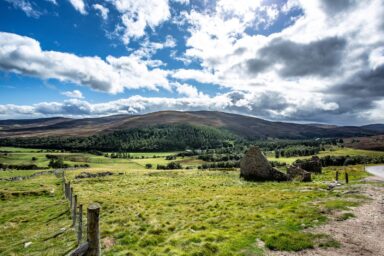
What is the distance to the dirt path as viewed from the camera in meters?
10.4

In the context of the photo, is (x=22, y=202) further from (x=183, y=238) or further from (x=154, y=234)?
(x=183, y=238)

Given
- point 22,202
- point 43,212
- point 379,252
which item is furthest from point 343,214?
point 22,202

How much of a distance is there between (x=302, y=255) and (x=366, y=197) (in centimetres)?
1359

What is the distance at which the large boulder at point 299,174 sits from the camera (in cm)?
3653

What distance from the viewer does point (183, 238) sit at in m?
13.1

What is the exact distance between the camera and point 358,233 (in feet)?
40.4

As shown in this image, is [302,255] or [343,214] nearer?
[302,255]

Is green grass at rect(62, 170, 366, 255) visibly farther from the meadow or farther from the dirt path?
the dirt path

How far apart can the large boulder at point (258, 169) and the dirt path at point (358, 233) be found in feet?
74.9

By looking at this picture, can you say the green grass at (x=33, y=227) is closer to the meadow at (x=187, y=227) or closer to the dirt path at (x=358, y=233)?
the meadow at (x=187, y=227)

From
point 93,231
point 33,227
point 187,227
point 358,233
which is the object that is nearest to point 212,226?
point 187,227

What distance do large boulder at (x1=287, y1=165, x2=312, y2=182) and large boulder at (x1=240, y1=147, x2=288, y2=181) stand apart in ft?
4.52

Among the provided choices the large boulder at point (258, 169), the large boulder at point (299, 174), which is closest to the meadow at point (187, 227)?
the large boulder at point (299, 174)

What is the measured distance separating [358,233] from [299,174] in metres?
27.9
